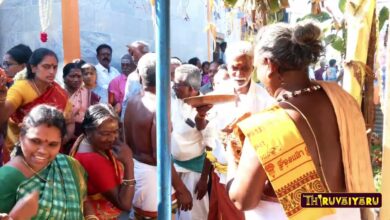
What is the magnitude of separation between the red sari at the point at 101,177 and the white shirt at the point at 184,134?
101cm

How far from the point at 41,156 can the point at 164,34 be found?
0.76m

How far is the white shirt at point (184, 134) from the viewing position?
3.24 meters

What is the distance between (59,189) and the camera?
73.9 inches

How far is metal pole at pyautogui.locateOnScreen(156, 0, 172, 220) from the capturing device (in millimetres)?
1731

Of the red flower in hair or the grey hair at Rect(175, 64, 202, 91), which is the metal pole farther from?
the red flower in hair

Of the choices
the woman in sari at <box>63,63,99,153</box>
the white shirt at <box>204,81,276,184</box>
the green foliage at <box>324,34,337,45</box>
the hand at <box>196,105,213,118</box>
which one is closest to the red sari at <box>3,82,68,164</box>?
the woman in sari at <box>63,63,99,153</box>

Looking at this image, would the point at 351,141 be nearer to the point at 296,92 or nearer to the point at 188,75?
the point at 296,92

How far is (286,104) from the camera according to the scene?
154 cm

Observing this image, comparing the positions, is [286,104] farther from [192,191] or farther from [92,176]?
[192,191]

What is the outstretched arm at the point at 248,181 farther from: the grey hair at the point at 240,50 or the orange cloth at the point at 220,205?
the orange cloth at the point at 220,205

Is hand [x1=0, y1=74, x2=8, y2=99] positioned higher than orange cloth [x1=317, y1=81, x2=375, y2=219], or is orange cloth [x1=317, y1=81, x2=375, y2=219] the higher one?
hand [x1=0, y1=74, x2=8, y2=99]

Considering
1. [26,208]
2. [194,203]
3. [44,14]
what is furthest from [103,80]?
[26,208]

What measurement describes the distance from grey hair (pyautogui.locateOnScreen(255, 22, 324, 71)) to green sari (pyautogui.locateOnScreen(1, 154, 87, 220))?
3.44 feet

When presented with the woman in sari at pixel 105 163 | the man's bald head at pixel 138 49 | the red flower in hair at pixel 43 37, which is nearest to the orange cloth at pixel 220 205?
the woman in sari at pixel 105 163
